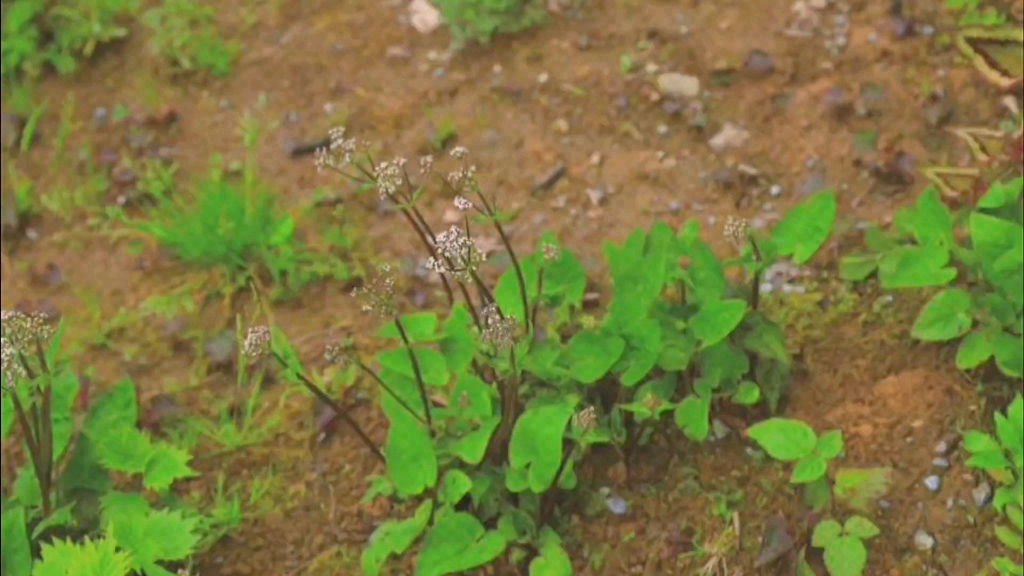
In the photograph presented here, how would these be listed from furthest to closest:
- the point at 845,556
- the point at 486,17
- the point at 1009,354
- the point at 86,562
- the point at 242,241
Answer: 1. the point at 486,17
2. the point at 242,241
3. the point at 1009,354
4. the point at 845,556
5. the point at 86,562

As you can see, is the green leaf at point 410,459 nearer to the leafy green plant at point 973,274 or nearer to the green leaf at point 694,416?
the green leaf at point 694,416

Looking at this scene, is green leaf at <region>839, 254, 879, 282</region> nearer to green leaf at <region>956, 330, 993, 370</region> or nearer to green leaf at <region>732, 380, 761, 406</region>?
green leaf at <region>956, 330, 993, 370</region>

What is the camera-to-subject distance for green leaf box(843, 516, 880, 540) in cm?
248

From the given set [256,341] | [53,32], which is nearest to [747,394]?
[256,341]

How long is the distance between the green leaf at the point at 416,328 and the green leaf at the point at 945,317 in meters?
1.12

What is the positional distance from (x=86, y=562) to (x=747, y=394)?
1441 millimetres

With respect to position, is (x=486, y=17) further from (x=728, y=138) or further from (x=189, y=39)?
(x=189, y=39)

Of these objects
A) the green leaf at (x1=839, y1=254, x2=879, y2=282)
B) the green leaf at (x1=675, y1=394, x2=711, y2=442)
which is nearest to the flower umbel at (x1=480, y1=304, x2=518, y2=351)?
the green leaf at (x1=675, y1=394, x2=711, y2=442)

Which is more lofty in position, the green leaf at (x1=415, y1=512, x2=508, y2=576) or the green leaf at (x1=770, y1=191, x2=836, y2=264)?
the green leaf at (x1=770, y1=191, x2=836, y2=264)

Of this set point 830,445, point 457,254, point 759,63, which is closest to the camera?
point 457,254

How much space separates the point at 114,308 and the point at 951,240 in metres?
2.24

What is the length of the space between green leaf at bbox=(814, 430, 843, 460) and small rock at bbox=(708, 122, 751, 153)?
1.12 meters

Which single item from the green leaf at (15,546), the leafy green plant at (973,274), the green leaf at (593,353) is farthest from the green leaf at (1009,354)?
the green leaf at (15,546)

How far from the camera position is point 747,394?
8.84ft
